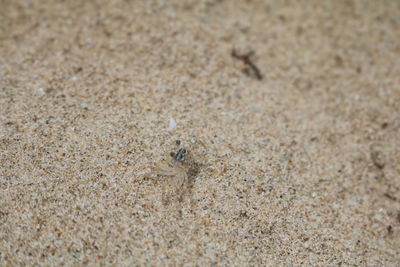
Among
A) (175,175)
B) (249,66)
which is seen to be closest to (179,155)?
(175,175)

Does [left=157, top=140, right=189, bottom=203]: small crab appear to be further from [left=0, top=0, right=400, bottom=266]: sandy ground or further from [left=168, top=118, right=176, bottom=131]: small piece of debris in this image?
[left=168, top=118, right=176, bottom=131]: small piece of debris

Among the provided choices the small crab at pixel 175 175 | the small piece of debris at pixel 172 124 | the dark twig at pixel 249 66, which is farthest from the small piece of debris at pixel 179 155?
the dark twig at pixel 249 66

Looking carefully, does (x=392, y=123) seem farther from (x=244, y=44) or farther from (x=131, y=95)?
(x=131, y=95)

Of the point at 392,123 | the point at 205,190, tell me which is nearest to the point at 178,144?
the point at 205,190

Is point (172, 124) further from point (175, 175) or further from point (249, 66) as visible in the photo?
point (249, 66)

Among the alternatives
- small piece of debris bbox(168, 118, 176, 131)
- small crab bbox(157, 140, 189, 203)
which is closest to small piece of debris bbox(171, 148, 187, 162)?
small crab bbox(157, 140, 189, 203)

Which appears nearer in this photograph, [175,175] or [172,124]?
[175,175]

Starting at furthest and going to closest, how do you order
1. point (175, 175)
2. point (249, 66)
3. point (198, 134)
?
1. point (249, 66)
2. point (198, 134)
3. point (175, 175)
